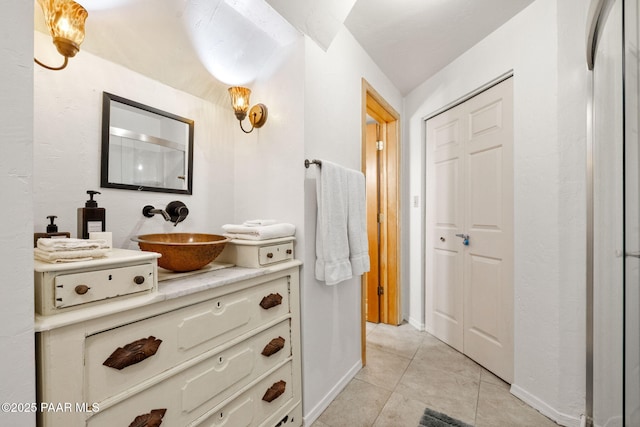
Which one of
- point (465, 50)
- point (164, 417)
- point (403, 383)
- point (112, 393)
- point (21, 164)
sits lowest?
point (403, 383)

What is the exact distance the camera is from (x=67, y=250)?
29.5 inches

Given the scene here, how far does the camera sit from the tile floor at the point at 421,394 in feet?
4.88

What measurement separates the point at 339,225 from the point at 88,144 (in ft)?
4.01

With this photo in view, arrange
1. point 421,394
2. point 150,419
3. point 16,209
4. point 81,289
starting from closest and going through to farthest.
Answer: point 16,209 → point 81,289 → point 150,419 → point 421,394

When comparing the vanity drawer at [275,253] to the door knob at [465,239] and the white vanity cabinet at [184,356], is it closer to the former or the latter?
the white vanity cabinet at [184,356]

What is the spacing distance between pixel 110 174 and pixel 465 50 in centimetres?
250

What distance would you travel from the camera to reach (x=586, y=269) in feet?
4.47

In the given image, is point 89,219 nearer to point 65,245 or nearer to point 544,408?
point 65,245

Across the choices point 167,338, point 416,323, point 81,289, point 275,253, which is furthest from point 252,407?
point 416,323

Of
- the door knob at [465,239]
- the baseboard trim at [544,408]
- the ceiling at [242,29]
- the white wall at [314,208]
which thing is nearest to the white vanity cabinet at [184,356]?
the white wall at [314,208]

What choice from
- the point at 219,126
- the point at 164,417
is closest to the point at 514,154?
the point at 219,126

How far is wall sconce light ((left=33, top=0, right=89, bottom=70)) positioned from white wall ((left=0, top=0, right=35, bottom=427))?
0.41m

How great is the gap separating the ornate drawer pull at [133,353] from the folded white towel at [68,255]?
28 centimetres

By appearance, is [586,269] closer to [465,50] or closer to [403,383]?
[403,383]
